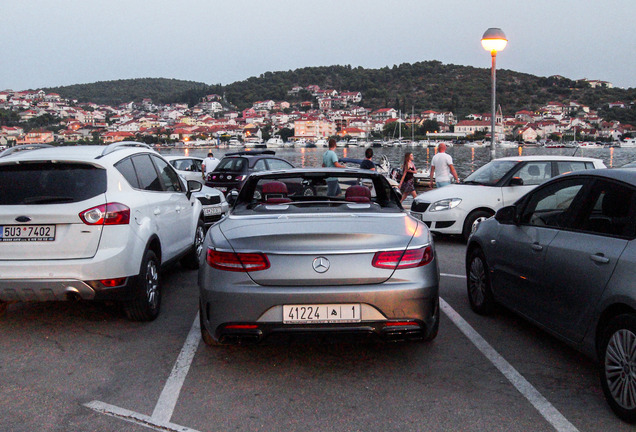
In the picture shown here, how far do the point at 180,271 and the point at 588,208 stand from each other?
5.53m

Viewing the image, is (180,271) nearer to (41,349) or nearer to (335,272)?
(41,349)

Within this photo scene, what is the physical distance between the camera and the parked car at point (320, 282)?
3.80 metres

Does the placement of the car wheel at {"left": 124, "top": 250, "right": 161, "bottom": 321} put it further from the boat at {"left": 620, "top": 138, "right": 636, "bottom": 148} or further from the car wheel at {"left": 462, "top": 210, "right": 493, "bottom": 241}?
the boat at {"left": 620, "top": 138, "right": 636, "bottom": 148}

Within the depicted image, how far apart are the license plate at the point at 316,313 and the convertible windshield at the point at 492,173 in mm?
7076

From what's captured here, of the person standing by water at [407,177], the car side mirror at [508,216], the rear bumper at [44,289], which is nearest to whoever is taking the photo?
the rear bumper at [44,289]

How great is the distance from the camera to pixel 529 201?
5047 millimetres

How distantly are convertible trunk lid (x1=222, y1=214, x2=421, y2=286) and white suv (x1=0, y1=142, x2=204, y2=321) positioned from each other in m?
1.50

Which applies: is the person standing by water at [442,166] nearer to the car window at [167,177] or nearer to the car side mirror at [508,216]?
the car window at [167,177]

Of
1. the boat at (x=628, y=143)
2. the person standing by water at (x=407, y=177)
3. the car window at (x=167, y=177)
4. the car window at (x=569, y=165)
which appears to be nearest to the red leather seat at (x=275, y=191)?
the car window at (x=167, y=177)

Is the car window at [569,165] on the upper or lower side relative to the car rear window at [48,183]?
lower

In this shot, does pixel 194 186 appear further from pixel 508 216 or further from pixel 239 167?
pixel 239 167

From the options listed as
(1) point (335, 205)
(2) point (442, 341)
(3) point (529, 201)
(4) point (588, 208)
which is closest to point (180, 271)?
(1) point (335, 205)

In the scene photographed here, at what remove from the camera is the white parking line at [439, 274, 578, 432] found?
3383 millimetres

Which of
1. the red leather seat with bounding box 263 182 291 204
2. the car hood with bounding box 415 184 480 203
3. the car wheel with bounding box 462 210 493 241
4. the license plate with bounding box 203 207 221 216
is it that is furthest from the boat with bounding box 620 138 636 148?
the red leather seat with bounding box 263 182 291 204
